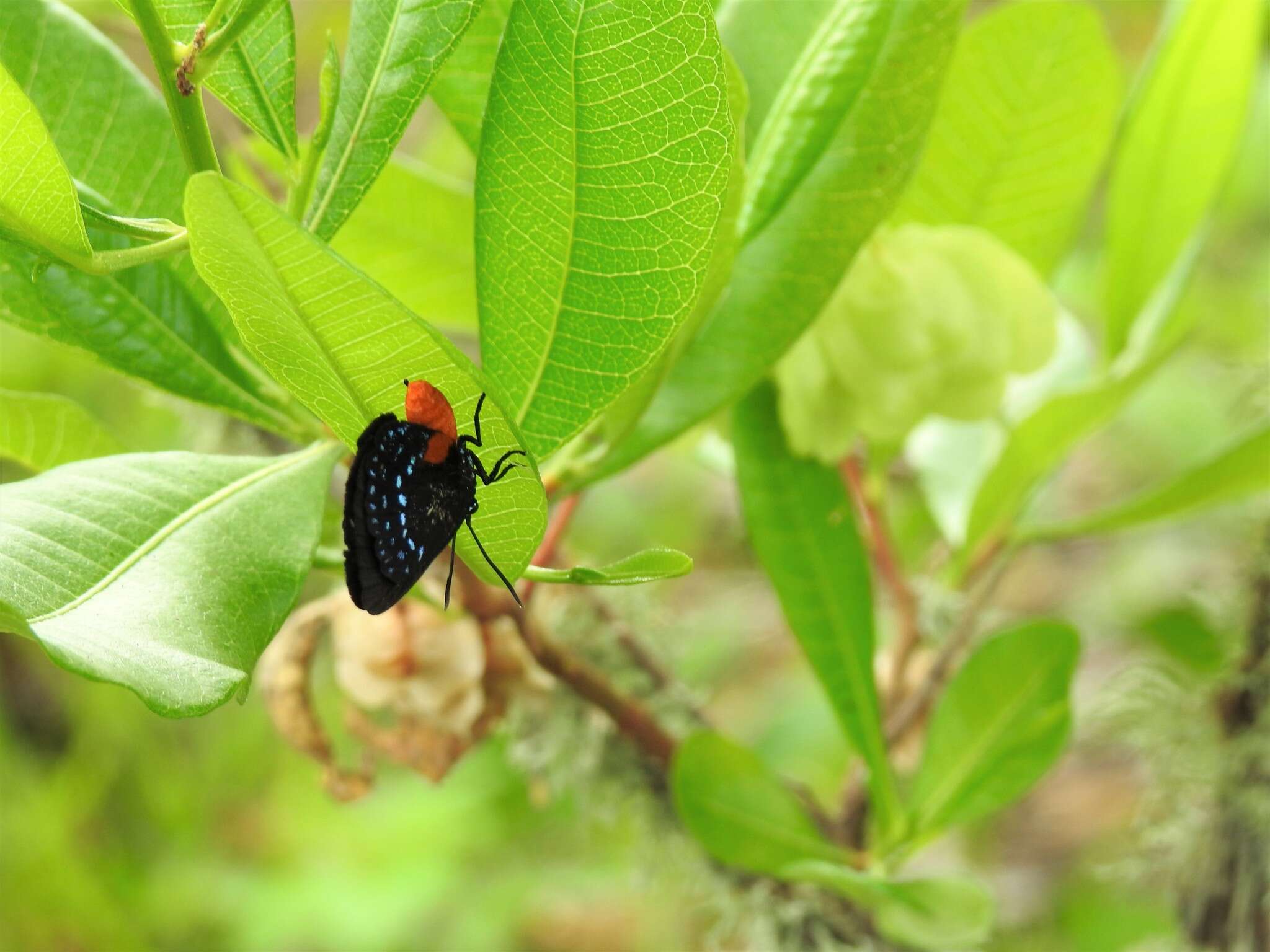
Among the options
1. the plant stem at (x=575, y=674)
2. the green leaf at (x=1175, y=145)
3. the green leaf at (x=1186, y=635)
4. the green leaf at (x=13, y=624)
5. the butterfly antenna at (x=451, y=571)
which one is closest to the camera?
the green leaf at (x=13, y=624)

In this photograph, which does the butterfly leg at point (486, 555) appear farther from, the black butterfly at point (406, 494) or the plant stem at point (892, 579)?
the plant stem at point (892, 579)

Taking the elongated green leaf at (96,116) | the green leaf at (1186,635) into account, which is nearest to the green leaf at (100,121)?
the elongated green leaf at (96,116)

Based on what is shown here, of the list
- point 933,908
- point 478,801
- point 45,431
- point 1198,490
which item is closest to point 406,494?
point 45,431

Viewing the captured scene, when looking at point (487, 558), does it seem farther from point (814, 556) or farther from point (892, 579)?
point (892, 579)

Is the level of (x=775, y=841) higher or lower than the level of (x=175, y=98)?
lower

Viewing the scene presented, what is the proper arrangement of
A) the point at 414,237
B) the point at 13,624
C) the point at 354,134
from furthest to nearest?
1. the point at 414,237
2. the point at 354,134
3. the point at 13,624

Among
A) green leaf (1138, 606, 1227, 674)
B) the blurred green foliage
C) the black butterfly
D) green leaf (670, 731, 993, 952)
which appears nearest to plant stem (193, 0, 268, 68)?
the black butterfly

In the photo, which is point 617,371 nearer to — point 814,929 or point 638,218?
point 638,218
